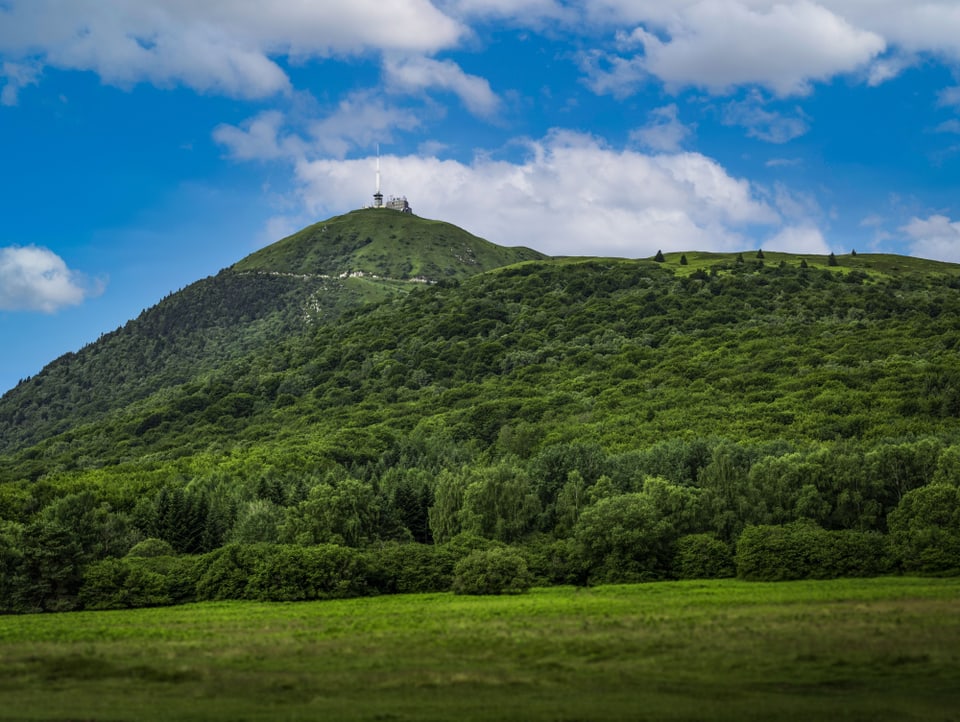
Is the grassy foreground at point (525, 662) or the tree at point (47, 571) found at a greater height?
the tree at point (47, 571)

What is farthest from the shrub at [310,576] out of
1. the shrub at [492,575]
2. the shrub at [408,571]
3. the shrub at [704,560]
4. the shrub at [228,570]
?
the shrub at [704,560]

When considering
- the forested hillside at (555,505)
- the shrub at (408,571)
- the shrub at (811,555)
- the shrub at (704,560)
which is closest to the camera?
the shrub at (811,555)

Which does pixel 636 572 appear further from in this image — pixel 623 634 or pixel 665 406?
pixel 665 406

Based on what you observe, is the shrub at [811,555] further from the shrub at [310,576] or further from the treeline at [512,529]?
the shrub at [310,576]

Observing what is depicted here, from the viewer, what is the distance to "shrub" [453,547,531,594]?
106562 millimetres

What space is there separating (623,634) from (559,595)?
29.7 metres

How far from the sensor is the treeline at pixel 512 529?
343 ft

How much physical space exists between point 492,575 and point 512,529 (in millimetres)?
25309

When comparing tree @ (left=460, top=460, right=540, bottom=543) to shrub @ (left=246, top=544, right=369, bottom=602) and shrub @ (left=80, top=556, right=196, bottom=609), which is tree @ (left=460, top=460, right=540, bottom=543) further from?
shrub @ (left=80, top=556, right=196, bottom=609)

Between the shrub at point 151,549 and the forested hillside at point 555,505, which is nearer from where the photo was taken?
the forested hillside at point 555,505

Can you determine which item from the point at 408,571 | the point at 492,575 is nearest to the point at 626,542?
the point at 492,575

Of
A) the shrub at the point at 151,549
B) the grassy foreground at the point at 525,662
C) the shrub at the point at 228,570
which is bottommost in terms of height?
the grassy foreground at the point at 525,662

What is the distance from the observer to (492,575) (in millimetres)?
106500

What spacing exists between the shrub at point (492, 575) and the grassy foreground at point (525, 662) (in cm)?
1776
